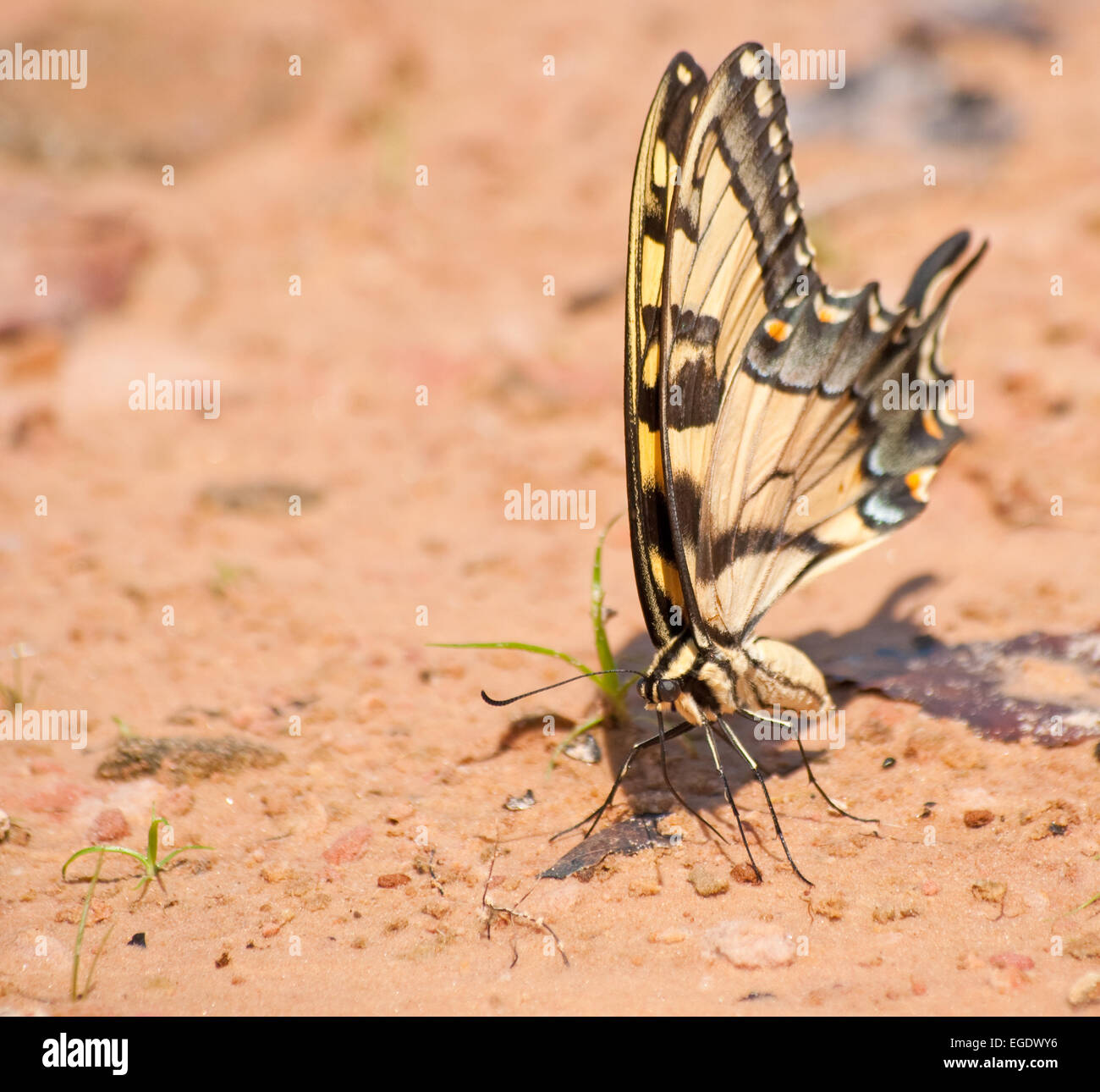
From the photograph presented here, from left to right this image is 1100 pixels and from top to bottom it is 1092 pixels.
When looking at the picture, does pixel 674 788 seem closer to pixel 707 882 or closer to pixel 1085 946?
pixel 707 882

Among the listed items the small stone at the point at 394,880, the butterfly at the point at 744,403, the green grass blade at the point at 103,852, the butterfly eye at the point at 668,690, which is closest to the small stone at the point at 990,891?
the butterfly at the point at 744,403

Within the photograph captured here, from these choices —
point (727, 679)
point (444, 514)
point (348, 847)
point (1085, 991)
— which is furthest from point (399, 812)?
point (444, 514)

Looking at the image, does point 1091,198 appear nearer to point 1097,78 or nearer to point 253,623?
point 1097,78

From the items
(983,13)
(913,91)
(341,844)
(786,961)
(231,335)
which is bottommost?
(786,961)

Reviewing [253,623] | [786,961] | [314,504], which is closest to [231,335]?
[314,504]

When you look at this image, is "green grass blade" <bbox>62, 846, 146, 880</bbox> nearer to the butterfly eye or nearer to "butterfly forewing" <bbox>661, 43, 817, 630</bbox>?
the butterfly eye

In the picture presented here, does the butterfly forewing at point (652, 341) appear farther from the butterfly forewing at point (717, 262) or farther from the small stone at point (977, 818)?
the small stone at point (977, 818)
